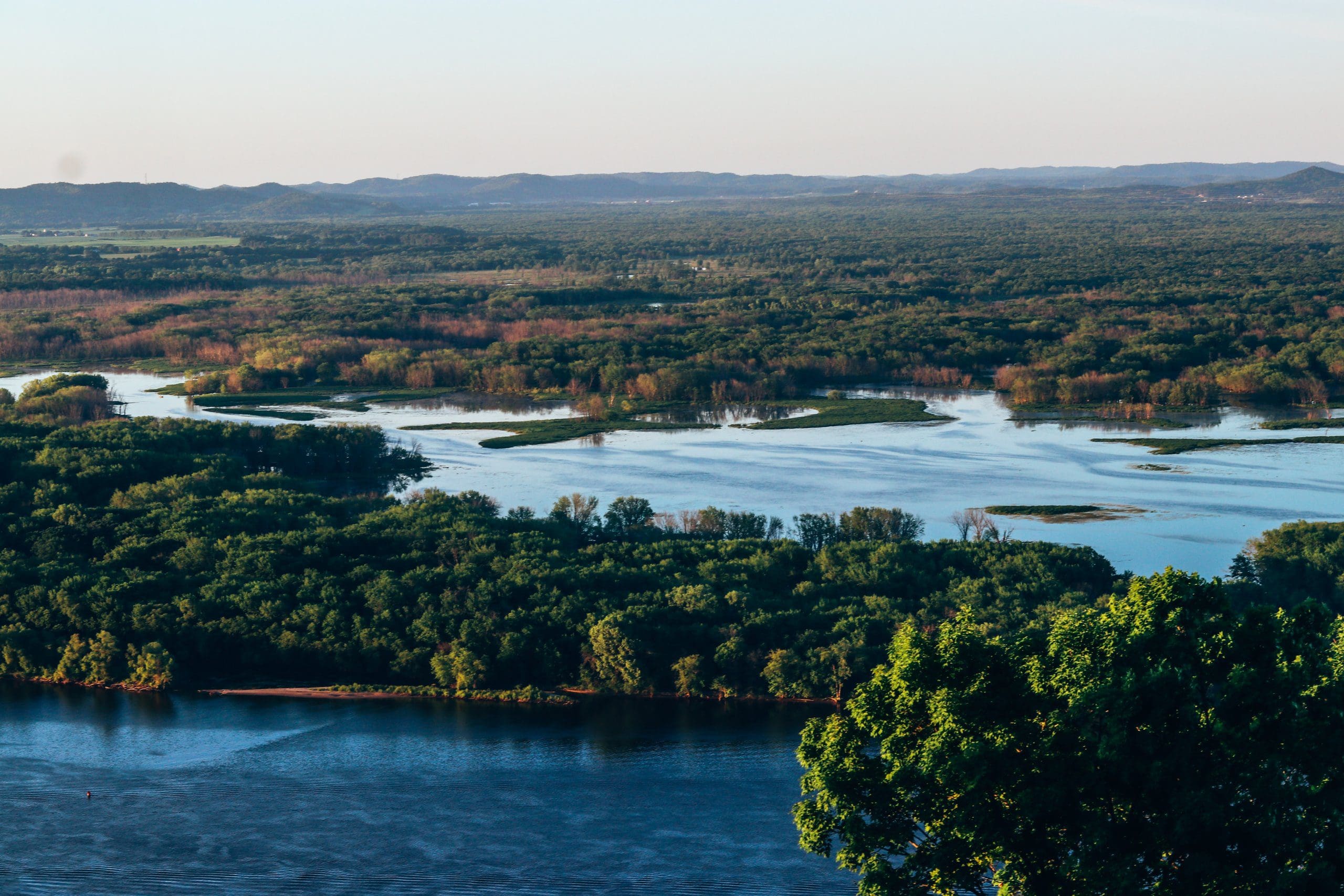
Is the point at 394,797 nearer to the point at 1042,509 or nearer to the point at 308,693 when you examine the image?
the point at 308,693

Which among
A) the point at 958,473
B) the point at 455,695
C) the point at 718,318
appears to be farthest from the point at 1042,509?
the point at 718,318

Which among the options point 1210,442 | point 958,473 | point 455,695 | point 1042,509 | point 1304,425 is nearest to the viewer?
point 455,695

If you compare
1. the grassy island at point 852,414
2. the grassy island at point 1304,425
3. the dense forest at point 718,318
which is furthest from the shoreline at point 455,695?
the dense forest at point 718,318

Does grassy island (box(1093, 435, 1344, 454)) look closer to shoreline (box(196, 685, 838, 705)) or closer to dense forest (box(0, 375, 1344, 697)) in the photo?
dense forest (box(0, 375, 1344, 697))

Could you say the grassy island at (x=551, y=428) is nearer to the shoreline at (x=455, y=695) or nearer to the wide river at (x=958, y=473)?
the wide river at (x=958, y=473)

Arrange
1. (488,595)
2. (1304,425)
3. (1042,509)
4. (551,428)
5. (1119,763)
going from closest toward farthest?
(1119,763) < (488,595) < (1042,509) < (1304,425) < (551,428)

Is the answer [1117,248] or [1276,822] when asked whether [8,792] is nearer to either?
[1276,822]
